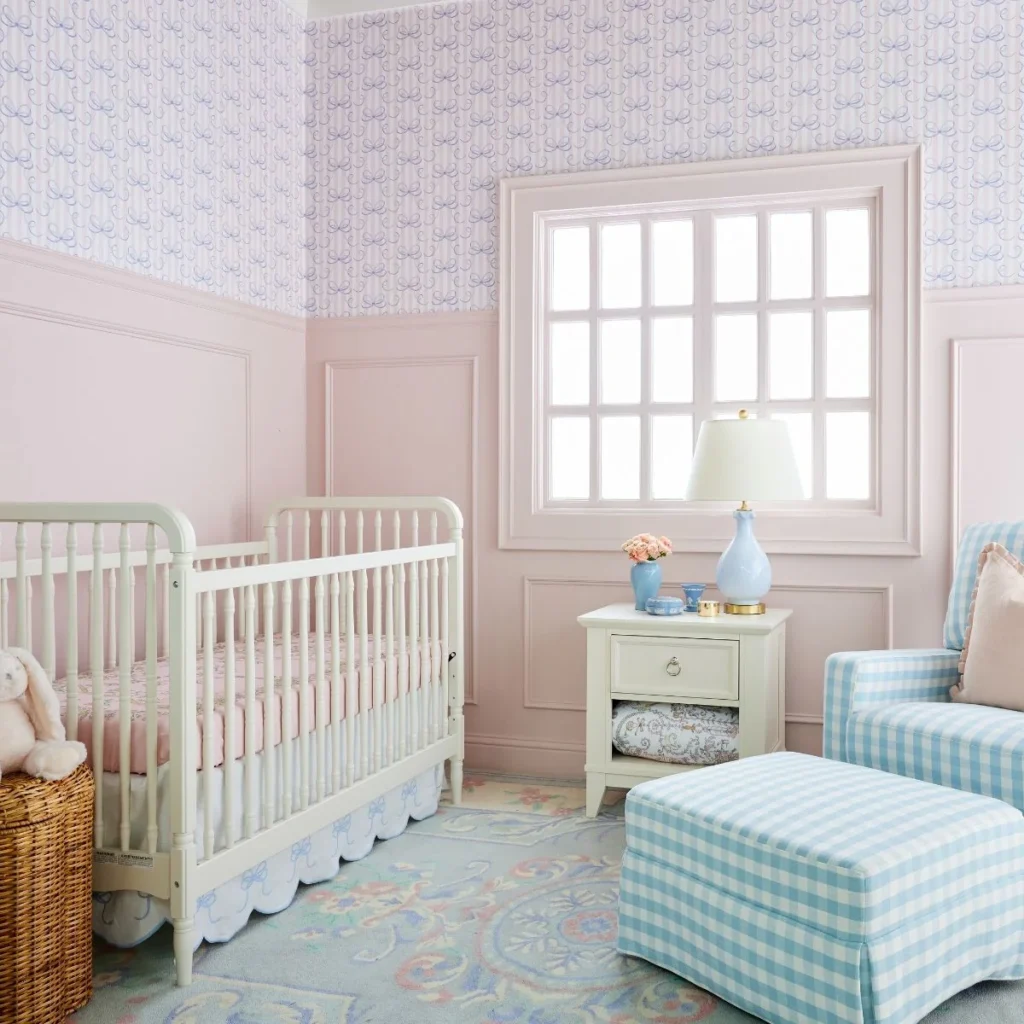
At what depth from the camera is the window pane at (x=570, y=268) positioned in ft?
11.8

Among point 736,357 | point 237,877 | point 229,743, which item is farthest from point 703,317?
point 237,877

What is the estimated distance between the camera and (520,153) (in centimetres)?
351

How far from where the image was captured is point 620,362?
3.56 metres

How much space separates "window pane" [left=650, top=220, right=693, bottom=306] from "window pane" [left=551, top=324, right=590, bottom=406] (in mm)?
281

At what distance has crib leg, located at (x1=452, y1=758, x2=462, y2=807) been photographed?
320 centimetres

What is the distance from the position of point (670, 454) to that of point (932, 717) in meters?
1.33

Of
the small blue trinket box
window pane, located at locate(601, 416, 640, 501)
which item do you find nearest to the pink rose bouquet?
the small blue trinket box

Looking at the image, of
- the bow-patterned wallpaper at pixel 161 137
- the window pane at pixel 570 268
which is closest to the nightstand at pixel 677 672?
the window pane at pixel 570 268

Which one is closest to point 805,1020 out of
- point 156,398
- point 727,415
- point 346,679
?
point 346,679

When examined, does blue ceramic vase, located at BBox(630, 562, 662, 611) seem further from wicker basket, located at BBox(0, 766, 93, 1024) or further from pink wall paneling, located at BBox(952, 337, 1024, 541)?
wicker basket, located at BBox(0, 766, 93, 1024)

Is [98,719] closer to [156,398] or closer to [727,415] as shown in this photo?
[156,398]

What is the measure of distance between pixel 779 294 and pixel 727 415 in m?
0.41

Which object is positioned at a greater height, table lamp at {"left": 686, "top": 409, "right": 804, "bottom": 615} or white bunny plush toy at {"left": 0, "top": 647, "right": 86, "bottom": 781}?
table lamp at {"left": 686, "top": 409, "right": 804, "bottom": 615}

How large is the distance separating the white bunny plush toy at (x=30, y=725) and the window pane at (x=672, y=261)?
2.30 metres
